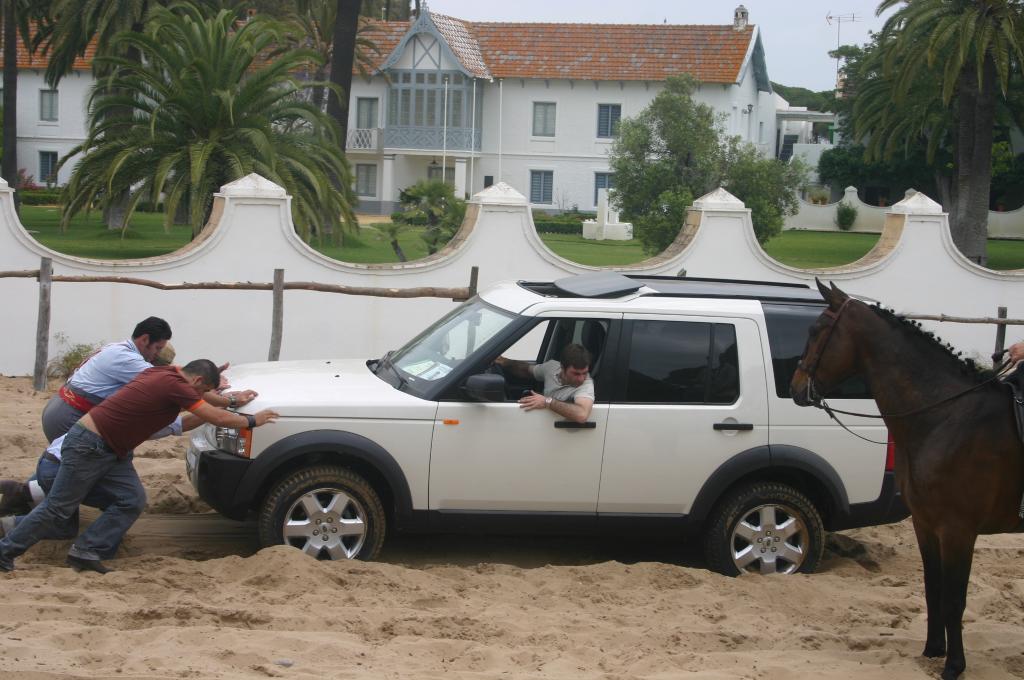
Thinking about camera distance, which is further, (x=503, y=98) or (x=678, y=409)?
(x=503, y=98)

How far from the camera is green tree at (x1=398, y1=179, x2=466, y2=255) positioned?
64.9 feet

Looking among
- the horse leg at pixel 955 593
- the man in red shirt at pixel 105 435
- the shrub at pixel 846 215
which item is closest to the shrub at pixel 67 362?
the man in red shirt at pixel 105 435

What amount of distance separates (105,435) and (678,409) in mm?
3629

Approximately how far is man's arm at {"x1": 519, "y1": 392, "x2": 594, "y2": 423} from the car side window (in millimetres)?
412

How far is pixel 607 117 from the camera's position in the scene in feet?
167

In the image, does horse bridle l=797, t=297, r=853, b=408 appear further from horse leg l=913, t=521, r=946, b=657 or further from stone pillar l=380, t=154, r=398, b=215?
stone pillar l=380, t=154, r=398, b=215

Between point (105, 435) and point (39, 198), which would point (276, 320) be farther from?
point (39, 198)

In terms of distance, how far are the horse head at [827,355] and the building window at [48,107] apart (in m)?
52.7

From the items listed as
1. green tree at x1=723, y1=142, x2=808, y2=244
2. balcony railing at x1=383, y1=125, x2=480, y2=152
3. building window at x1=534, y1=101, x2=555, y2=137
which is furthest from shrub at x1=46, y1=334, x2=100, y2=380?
building window at x1=534, y1=101, x2=555, y2=137

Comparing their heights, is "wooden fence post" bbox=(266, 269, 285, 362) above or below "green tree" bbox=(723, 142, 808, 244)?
below

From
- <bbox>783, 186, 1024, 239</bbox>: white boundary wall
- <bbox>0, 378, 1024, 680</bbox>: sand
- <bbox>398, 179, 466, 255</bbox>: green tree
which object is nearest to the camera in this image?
<bbox>0, 378, 1024, 680</bbox>: sand

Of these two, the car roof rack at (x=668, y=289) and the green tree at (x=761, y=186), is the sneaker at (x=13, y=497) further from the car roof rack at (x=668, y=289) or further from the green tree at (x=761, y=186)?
the green tree at (x=761, y=186)

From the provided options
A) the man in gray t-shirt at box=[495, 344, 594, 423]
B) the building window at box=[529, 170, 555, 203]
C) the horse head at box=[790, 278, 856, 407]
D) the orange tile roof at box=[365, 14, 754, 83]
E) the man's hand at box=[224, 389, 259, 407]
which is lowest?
the man's hand at box=[224, 389, 259, 407]

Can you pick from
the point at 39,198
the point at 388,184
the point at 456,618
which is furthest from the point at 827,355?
the point at 388,184
